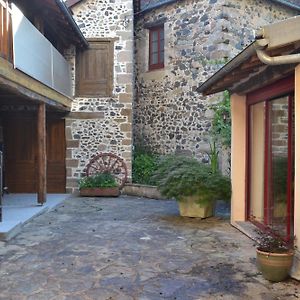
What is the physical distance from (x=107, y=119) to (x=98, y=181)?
186 centimetres

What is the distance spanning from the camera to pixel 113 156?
12031mm

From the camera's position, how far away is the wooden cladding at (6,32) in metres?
6.25

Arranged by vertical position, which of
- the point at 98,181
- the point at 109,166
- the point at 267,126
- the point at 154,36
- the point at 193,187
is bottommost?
the point at 98,181

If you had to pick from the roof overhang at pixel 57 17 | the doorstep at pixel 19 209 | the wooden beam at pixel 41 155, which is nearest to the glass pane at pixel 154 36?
the roof overhang at pixel 57 17

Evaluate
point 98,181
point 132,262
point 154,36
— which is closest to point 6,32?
point 132,262

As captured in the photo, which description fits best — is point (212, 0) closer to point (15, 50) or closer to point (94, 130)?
point (94, 130)

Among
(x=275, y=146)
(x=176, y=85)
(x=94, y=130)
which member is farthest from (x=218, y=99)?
(x=275, y=146)

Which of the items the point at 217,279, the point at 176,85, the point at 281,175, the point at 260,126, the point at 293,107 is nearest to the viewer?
the point at 217,279

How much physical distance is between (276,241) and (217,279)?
2.45 feet

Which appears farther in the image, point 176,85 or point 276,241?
point 176,85

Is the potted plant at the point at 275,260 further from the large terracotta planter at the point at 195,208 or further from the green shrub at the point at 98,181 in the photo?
the green shrub at the point at 98,181

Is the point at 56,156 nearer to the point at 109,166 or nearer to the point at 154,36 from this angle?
the point at 109,166

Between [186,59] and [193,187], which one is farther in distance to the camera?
[186,59]

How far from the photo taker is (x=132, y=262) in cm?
487
